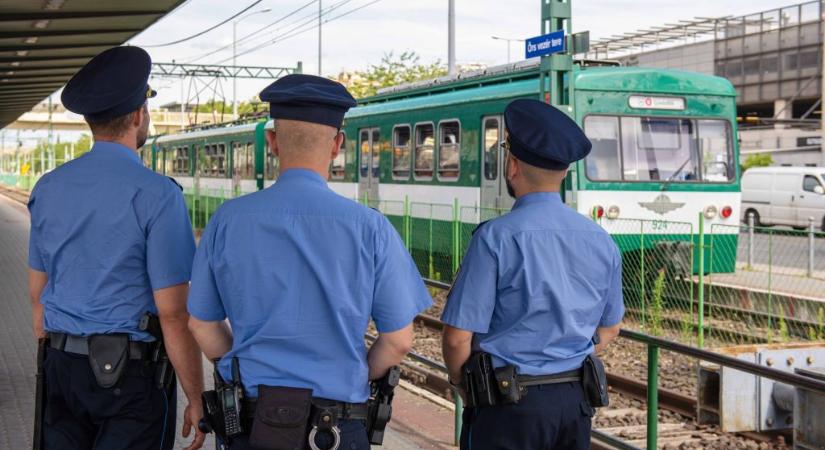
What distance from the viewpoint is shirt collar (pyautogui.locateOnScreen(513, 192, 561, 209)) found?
3783 mm

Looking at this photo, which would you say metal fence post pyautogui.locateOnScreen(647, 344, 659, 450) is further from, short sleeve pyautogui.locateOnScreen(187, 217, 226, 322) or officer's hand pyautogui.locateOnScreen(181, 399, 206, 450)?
short sleeve pyautogui.locateOnScreen(187, 217, 226, 322)

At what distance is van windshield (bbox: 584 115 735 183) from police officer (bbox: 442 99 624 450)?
1215 centimetres

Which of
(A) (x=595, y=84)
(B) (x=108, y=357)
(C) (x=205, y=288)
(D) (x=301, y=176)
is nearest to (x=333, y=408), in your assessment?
(C) (x=205, y=288)

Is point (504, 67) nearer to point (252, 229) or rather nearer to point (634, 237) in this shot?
point (634, 237)

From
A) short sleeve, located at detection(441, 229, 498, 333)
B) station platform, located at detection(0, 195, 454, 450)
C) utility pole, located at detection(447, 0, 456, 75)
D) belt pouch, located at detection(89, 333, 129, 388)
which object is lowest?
station platform, located at detection(0, 195, 454, 450)

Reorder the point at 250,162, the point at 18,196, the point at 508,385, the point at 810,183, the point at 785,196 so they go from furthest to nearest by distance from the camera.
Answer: the point at 18,196
the point at 785,196
the point at 810,183
the point at 250,162
the point at 508,385

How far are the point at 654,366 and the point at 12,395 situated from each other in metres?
5.25

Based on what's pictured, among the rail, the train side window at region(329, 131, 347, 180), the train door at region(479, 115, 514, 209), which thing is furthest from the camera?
the train side window at region(329, 131, 347, 180)

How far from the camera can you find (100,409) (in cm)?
371

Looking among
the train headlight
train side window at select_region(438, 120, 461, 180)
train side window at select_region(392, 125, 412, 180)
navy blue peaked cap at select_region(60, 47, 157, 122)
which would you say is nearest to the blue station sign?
train side window at select_region(438, 120, 461, 180)

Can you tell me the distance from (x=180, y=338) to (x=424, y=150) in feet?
51.3

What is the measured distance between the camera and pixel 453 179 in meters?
18.3

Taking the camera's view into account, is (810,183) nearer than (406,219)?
No

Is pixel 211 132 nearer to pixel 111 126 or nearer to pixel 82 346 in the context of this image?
pixel 111 126
